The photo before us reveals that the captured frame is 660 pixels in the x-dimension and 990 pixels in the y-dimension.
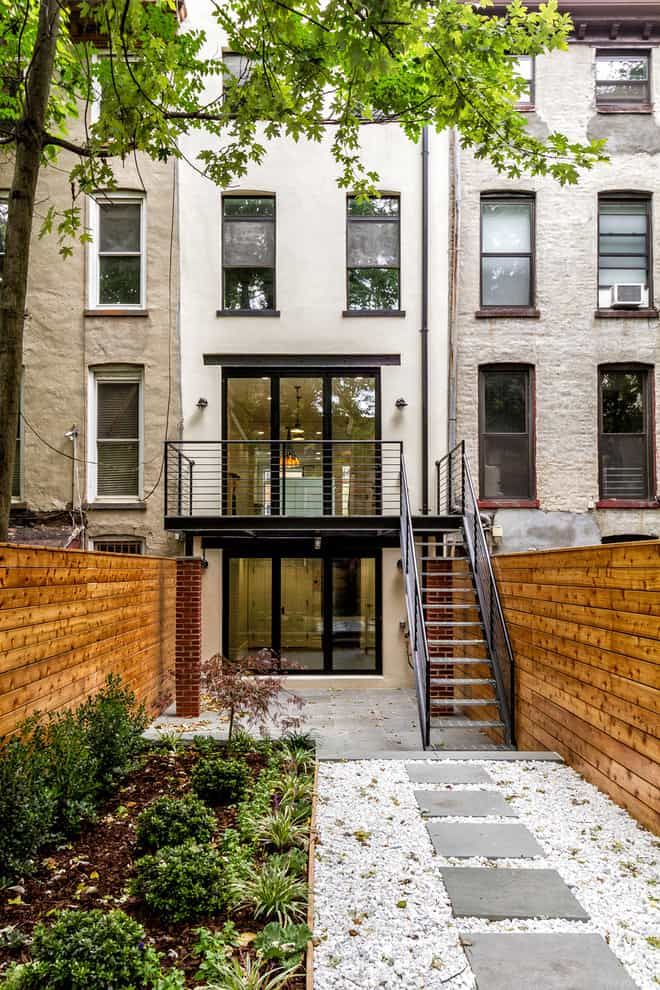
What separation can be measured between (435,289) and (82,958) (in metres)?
11.0

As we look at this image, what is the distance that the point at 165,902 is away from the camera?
3.33m

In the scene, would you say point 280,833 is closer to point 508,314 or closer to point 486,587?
point 486,587

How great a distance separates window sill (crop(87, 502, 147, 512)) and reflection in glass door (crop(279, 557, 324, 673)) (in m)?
2.51

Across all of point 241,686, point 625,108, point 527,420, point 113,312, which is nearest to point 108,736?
point 241,686

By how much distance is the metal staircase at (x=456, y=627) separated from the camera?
7.79 metres

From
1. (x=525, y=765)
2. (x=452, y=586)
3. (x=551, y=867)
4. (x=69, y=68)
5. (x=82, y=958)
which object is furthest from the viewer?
(x=452, y=586)

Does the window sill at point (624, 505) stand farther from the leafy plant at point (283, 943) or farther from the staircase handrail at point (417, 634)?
the leafy plant at point (283, 943)

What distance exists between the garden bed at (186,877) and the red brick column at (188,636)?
3.45 metres

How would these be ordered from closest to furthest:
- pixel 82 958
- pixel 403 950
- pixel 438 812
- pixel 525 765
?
pixel 82 958 < pixel 403 950 < pixel 438 812 < pixel 525 765

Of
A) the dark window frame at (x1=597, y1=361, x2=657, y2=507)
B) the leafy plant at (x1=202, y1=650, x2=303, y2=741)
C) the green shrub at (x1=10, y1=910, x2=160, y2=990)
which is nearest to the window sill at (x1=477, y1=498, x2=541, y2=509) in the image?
the dark window frame at (x1=597, y1=361, x2=657, y2=507)

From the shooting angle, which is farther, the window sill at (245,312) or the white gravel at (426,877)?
the window sill at (245,312)

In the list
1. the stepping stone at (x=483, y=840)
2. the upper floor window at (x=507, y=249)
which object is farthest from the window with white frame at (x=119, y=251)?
the stepping stone at (x=483, y=840)

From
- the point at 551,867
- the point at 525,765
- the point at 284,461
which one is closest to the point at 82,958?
the point at 551,867

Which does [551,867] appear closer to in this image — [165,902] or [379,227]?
[165,902]
